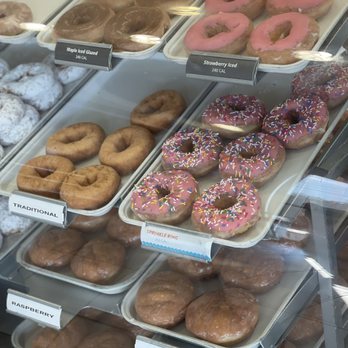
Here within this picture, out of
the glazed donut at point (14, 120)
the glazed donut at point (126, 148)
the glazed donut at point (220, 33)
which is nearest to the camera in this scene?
the glazed donut at point (220, 33)

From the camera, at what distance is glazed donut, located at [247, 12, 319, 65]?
129 cm

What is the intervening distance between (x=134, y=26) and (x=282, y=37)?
38 centimetres

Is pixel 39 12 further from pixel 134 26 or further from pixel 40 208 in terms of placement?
pixel 40 208

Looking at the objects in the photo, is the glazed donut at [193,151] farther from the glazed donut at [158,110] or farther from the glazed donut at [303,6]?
the glazed donut at [303,6]

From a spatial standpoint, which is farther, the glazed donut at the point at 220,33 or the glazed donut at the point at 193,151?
the glazed donut at the point at 193,151

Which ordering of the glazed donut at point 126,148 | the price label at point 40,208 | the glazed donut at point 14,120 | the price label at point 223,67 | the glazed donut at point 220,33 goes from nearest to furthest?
1. the price label at point 223,67
2. the glazed donut at point 220,33
3. the price label at point 40,208
4. the glazed donut at point 126,148
5. the glazed donut at point 14,120

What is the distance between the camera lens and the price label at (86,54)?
1420 mm

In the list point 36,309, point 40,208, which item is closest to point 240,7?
point 40,208

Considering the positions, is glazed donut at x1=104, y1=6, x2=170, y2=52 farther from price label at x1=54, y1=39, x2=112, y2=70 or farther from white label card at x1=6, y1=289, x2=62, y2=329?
white label card at x1=6, y1=289, x2=62, y2=329

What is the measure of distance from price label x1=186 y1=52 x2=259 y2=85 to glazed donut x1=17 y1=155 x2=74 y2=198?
1.59 feet

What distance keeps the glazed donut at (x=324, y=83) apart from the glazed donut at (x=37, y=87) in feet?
2.41

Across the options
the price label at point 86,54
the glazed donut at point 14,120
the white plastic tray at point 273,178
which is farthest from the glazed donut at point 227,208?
the glazed donut at point 14,120

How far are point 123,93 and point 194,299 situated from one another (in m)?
0.66

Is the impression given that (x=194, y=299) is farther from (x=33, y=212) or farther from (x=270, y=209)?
(x=33, y=212)
